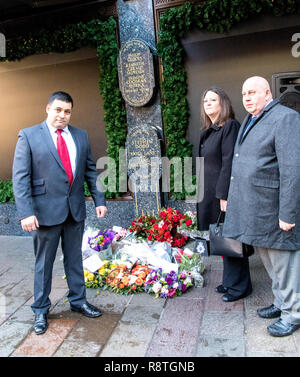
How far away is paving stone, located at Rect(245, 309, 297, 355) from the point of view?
2.61 m

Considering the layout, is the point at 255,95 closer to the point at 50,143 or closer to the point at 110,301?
the point at 50,143

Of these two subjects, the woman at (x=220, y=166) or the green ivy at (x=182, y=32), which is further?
the green ivy at (x=182, y=32)

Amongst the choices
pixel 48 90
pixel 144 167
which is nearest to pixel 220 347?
pixel 144 167

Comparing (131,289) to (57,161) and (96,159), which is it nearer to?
(57,161)

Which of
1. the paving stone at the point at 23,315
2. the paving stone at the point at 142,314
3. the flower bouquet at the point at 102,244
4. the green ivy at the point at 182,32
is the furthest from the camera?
the green ivy at the point at 182,32

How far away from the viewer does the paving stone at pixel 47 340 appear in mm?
2793

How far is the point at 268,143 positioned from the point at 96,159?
12.8 feet

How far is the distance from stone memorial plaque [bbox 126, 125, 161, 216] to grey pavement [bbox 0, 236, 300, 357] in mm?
1772

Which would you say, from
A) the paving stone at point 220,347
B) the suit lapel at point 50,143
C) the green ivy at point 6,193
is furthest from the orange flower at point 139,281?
the green ivy at point 6,193

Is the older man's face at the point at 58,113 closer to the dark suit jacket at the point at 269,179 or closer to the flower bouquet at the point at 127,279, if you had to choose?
the dark suit jacket at the point at 269,179

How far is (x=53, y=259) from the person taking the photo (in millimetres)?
3129

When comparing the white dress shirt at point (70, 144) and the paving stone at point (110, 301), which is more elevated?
the white dress shirt at point (70, 144)

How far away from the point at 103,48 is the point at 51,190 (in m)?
3.21

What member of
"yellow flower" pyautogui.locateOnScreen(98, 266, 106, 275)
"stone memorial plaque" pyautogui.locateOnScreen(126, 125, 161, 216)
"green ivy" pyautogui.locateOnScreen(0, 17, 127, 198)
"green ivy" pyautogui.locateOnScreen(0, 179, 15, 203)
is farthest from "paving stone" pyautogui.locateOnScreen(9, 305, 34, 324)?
"green ivy" pyautogui.locateOnScreen(0, 179, 15, 203)
